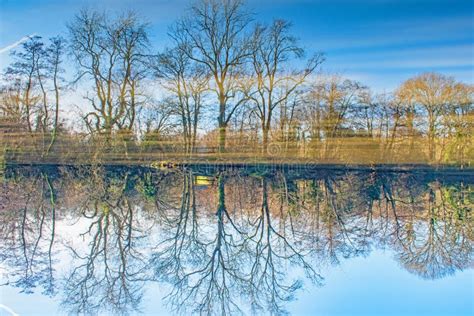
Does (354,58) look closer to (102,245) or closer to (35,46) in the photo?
(102,245)

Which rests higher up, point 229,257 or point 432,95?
point 432,95

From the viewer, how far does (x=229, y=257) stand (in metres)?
1.27

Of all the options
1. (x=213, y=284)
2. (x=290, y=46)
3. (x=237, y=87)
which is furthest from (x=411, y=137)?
(x=213, y=284)

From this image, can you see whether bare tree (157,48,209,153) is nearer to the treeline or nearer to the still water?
the treeline

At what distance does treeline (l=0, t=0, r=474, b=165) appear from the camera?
500cm

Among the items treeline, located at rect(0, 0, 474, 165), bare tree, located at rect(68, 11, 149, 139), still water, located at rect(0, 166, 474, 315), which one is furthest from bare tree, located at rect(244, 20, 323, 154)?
still water, located at rect(0, 166, 474, 315)

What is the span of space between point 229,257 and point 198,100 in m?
4.42

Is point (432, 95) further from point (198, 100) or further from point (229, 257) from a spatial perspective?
point (229, 257)

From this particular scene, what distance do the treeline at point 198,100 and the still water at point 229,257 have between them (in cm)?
284

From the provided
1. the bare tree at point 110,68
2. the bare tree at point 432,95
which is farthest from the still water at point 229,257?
the bare tree at point 110,68

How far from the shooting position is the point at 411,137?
4801 mm

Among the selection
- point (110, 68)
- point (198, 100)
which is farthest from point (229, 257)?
point (110, 68)

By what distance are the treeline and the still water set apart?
2.84 meters

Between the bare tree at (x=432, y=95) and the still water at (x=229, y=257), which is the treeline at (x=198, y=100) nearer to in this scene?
the bare tree at (x=432, y=95)
